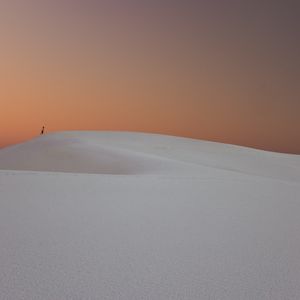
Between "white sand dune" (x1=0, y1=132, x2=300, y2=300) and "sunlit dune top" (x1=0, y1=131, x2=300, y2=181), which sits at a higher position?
"sunlit dune top" (x1=0, y1=131, x2=300, y2=181)

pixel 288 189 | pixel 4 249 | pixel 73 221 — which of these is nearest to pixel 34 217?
pixel 73 221

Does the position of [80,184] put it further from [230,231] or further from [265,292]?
[265,292]

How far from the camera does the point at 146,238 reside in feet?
8.18

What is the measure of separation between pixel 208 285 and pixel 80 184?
9.17 feet

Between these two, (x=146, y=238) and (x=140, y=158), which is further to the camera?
(x=140, y=158)

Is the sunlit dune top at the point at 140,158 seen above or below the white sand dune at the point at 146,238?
above

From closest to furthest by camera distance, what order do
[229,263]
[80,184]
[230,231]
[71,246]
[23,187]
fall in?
1. [229,263]
2. [71,246]
3. [230,231]
4. [23,187]
5. [80,184]

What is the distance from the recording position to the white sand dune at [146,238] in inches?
70.0

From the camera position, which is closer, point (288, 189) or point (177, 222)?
point (177, 222)

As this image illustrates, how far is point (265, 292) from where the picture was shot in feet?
5.79

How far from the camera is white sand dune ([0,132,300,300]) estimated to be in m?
1.78

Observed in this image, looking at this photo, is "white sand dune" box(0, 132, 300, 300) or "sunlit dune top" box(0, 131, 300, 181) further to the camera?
"sunlit dune top" box(0, 131, 300, 181)

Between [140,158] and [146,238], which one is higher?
[140,158]

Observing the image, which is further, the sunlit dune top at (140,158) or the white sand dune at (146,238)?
the sunlit dune top at (140,158)
